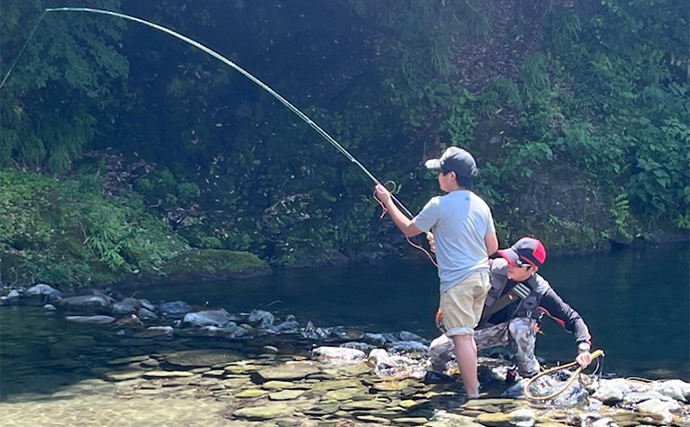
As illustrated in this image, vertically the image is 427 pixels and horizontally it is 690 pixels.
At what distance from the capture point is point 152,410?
6105 mm

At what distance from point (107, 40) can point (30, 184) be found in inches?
185

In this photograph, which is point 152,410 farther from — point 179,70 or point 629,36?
point 629,36

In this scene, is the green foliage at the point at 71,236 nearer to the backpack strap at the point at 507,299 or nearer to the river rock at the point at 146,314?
the river rock at the point at 146,314

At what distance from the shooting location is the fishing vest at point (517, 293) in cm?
621

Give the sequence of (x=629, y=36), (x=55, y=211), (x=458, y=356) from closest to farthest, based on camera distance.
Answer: (x=458, y=356), (x=55, y=211), (x=629, y=36)

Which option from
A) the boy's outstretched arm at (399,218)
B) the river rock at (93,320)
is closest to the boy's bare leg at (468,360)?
the boy's outstretched arm at (399,218)

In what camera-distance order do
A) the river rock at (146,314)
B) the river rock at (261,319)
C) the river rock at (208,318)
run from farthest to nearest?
the river rock at (146,314), the river rock at (261,319), the river rock at (208,318)

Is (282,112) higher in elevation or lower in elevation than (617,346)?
higher

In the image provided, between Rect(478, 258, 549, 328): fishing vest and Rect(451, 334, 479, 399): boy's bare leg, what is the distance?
42cm

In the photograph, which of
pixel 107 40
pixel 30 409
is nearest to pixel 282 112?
pixel 107 40

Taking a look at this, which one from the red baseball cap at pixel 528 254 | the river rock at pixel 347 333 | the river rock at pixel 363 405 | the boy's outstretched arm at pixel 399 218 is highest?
the boy's outstretched arm at pixel 399 218

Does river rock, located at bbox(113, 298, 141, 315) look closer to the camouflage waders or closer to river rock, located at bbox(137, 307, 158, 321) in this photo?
river rock, located at bbox(137, 307, 158, 321)

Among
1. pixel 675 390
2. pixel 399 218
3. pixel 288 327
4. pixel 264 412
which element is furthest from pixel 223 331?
pixel 675 390

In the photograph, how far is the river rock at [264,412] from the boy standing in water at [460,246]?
1.26m
